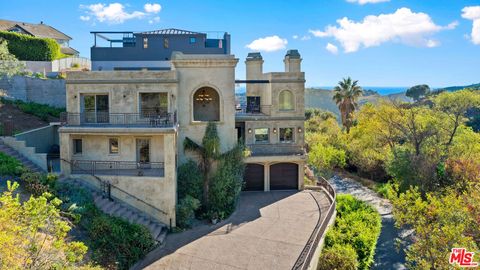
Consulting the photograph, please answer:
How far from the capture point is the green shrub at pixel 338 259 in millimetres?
18359

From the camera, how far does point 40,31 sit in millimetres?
52219

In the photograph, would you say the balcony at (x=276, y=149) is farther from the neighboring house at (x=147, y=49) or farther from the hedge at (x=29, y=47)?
the hedge at (x=29, y=47)

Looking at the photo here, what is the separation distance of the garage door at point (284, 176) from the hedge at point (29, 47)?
25.9 m

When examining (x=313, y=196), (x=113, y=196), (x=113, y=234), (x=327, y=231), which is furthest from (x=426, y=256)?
(x=113, y=196)

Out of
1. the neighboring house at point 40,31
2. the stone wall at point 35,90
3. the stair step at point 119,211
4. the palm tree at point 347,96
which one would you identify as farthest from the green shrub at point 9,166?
the palm tree at point 347,96

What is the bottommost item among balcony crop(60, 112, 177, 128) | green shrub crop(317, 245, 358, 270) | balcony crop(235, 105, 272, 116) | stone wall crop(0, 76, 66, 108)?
green shrub crop(317, 245, 358, 270)

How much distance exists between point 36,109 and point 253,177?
18290 millimetres

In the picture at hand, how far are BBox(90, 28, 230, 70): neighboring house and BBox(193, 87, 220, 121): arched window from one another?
675 centimetres

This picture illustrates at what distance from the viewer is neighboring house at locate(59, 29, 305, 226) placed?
68.2 feet

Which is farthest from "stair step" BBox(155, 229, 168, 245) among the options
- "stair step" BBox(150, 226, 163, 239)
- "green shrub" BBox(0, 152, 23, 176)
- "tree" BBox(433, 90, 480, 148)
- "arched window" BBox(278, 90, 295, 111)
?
"tree" BBox(433, 90, 480, 148)

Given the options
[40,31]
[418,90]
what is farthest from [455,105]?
[418,90]

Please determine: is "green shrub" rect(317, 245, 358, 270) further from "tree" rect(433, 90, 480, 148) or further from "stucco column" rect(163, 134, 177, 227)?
"tree" rect(433, 90, 480, 148)

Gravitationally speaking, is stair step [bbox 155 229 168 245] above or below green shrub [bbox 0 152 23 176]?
below

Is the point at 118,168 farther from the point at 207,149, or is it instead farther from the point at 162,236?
the point at 162,236
